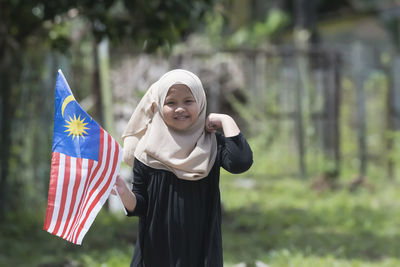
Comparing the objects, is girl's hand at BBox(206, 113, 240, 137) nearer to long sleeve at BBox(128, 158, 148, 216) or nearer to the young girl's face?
the young girl's face

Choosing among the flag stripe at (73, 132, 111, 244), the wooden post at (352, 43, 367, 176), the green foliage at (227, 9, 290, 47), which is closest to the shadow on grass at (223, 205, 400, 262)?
the wooden post at (352, 43, 367, 176)

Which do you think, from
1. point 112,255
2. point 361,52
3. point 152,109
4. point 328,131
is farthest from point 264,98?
point 152,109

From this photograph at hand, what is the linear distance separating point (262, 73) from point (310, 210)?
3179 millimetres

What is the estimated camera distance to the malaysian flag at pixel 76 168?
246cm

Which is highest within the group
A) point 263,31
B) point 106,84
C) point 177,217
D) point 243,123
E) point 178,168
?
point 263,31

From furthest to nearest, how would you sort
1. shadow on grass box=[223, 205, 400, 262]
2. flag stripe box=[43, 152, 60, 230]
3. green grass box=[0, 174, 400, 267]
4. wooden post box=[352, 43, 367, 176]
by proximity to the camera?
wooden post box=[352, 43, 367, 176]
shadow on grass box=[223, 205, 400, 262]
green grass box=[0, 174, 400, 267]
flag stripe box=[43, 152, 60, 230]

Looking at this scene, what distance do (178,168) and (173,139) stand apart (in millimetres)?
127

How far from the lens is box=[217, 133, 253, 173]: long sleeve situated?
8.18 feet

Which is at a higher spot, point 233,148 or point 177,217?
point 233,148

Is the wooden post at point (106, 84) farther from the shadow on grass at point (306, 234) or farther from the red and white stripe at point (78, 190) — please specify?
the red and white stripe at point (78, 190)

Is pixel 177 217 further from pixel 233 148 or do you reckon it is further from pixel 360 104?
pixel 360 104

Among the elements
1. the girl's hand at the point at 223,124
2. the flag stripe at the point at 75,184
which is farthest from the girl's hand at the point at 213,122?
the flag stripe at the point at 75,184

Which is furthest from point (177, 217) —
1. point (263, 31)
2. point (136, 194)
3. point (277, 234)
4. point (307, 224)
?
point (263, 31)

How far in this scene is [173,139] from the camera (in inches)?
99.0
